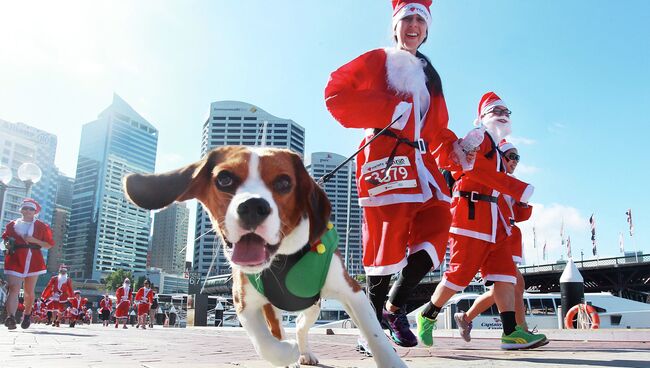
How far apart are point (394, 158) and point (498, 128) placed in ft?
7.73

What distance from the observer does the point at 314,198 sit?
7.72ft

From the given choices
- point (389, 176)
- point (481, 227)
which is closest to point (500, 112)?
point (481, 227)

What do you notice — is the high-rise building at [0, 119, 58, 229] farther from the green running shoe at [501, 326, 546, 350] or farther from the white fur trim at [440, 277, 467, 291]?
the green running shoe at [501, 326, 546, 350]

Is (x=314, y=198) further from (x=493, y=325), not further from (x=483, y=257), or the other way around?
(x=493, y=325)

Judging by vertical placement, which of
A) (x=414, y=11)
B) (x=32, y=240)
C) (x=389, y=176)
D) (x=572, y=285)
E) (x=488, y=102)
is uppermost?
(x=414, y=11)

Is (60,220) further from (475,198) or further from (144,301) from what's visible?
(475,198)

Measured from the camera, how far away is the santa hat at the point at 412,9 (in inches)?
169

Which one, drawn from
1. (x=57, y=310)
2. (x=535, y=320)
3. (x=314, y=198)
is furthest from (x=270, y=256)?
(x=535, y=320)

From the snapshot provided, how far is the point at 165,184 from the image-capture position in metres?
2.28

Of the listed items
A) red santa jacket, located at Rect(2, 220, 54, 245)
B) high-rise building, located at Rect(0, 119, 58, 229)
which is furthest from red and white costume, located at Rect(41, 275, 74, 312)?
high-rise building, located at Rect(0, 119, 58, 229)

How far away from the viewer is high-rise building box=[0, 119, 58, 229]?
348 feet

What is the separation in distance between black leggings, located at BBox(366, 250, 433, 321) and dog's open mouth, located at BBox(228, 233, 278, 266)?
1.90m

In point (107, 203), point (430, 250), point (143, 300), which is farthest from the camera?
point (107, 203)

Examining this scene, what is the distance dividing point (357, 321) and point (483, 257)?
110 inches
